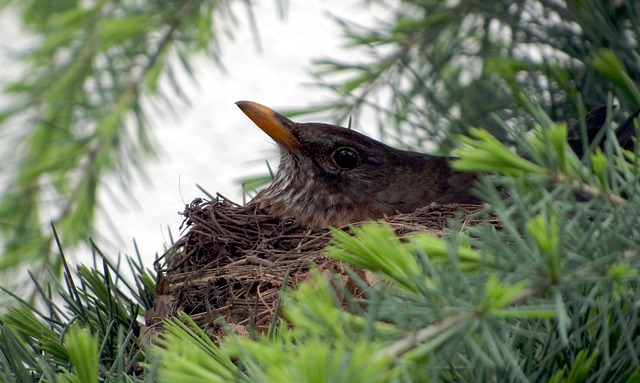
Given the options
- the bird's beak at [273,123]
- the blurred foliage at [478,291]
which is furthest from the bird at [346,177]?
the blurred foliage at [478,291]

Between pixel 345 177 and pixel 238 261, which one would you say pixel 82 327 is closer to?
pixel 238 261

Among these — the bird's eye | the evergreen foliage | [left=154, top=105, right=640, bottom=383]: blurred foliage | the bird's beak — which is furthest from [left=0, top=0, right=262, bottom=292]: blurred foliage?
[left=154, top=105, right=640, bottom=383]: blurred foliage

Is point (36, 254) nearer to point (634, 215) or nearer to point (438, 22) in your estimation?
point (438, 22)

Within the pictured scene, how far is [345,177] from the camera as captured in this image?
3.22 meters

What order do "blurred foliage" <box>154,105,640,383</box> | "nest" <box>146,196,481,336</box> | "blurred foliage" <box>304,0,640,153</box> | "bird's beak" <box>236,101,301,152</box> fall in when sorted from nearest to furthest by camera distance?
"blurred foliage" <box>154,105,640,383</box> → "nest" <box>146,196,481,336</box> → "blurred foliage" <box>304,0,640,153</box> → "bird's beak" <box>236,101,301,152</box>

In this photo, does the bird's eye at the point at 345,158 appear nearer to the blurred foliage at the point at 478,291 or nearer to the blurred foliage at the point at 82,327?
the blurred foliage at the point at 82,327

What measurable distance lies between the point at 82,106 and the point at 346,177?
101 cm

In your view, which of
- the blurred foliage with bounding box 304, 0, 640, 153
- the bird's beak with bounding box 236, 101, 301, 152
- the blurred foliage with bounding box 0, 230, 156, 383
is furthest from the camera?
the bird's beak with bounding box 236, 101, 301, 152

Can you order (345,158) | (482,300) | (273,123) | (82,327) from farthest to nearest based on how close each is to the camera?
(345,158) < (273,123) < (82,327) < (482,300)

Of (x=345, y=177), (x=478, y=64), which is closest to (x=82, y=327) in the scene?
(x=345, y=177)

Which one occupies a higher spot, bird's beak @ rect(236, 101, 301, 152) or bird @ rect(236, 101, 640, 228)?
bird's beak @ rect(236, 101, 301, 152)

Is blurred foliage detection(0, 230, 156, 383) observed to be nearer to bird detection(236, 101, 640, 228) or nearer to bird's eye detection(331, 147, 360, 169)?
bird detection(236, 101, 640, 228)

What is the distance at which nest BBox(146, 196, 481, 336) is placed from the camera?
2150 mm

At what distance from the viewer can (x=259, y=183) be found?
3.33 metres
